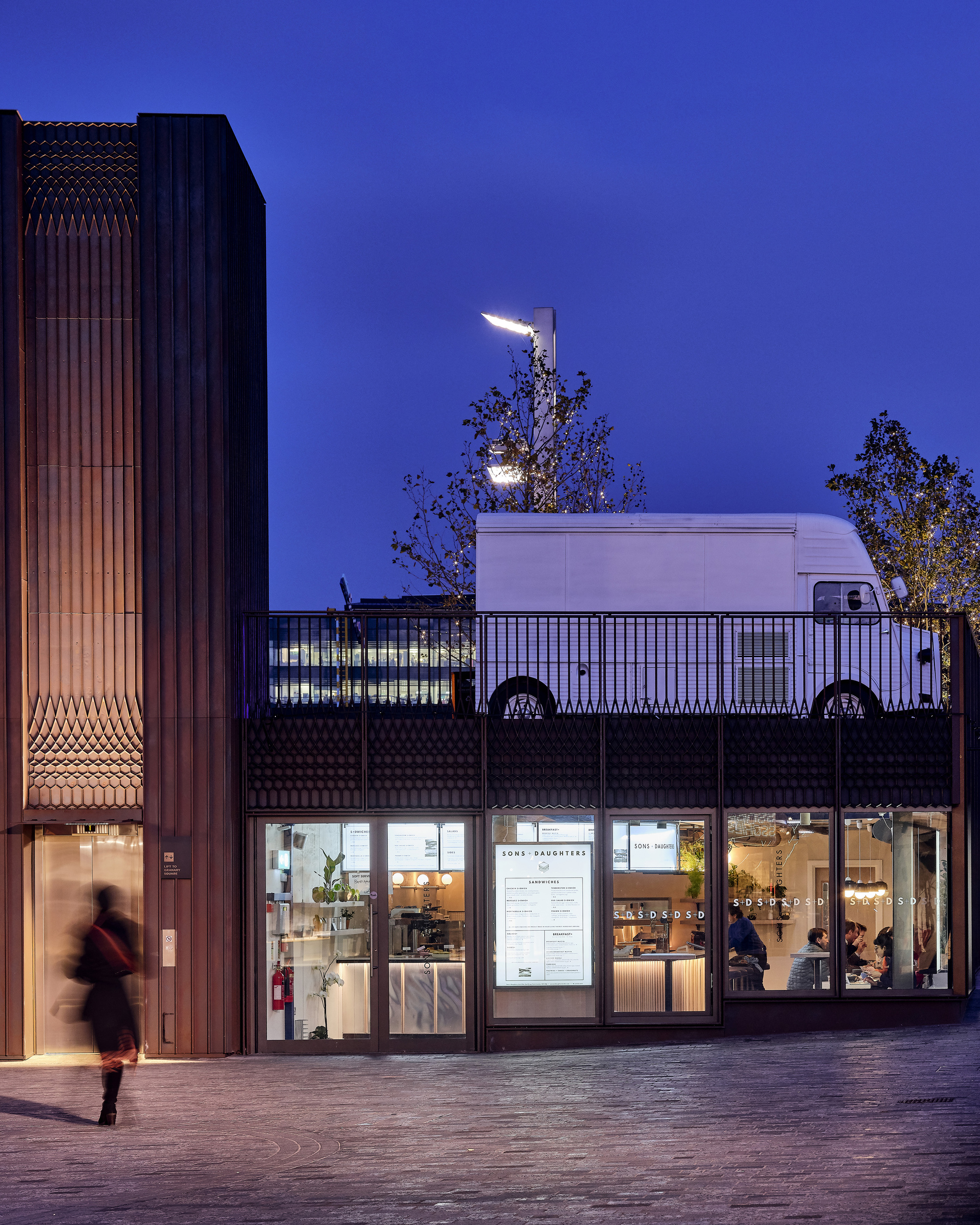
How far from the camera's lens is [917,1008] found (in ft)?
40.4

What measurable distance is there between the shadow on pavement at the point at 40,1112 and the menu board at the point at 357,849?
11.6ft

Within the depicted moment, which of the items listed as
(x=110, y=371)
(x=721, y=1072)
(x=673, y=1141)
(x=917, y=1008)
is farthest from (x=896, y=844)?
(x=110, y=371)

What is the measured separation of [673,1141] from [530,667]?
6.91 meters

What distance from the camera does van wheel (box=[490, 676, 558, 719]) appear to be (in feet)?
40.8

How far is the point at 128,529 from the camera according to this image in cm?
1205

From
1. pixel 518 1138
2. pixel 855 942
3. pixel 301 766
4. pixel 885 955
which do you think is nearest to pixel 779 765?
pixel 855 942

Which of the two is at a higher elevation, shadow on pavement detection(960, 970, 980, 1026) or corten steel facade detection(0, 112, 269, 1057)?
corten steel facade detection(0, 112, 269, 1057)

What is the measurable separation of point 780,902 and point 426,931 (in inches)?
142

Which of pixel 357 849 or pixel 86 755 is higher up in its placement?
pixel 86 755

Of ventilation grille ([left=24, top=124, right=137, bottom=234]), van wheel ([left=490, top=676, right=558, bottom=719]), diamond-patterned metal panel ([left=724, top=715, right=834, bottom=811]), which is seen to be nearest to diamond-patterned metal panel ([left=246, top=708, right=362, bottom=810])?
van wheel ([left=490, top=676, right=558, bottom=719])

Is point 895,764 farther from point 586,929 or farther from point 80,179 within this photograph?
point 80,179

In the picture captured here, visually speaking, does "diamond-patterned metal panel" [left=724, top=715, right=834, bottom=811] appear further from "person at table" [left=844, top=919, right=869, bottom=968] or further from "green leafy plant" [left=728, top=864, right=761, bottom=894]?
"person at table" [left=844, top=919, right=869, bottom=968]

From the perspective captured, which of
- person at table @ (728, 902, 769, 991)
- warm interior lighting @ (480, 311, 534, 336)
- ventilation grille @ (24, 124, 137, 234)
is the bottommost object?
person at table @ (728, 902, 769, 991)

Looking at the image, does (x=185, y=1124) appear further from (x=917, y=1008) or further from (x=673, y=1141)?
(x=917, y=1008)
